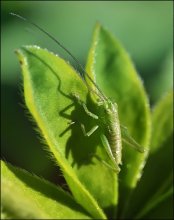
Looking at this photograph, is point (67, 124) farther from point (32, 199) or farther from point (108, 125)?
point (108, 125)

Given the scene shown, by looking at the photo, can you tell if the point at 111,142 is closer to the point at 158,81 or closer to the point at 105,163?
the point at 105,163

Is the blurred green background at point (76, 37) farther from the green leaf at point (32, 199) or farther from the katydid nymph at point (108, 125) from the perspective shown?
the green leaf at point (32, 199)

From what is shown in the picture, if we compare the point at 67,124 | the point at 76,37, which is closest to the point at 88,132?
the point at 67,124

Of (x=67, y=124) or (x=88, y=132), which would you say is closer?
(x=67, y=124)

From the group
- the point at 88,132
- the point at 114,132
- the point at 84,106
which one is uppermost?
the point at 84,106

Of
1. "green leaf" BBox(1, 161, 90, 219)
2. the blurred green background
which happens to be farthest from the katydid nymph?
the blurred green background

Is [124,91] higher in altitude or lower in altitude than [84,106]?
lower

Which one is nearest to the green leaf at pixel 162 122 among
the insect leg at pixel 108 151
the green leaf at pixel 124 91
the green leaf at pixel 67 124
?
the green leaf at pixel 124 91
